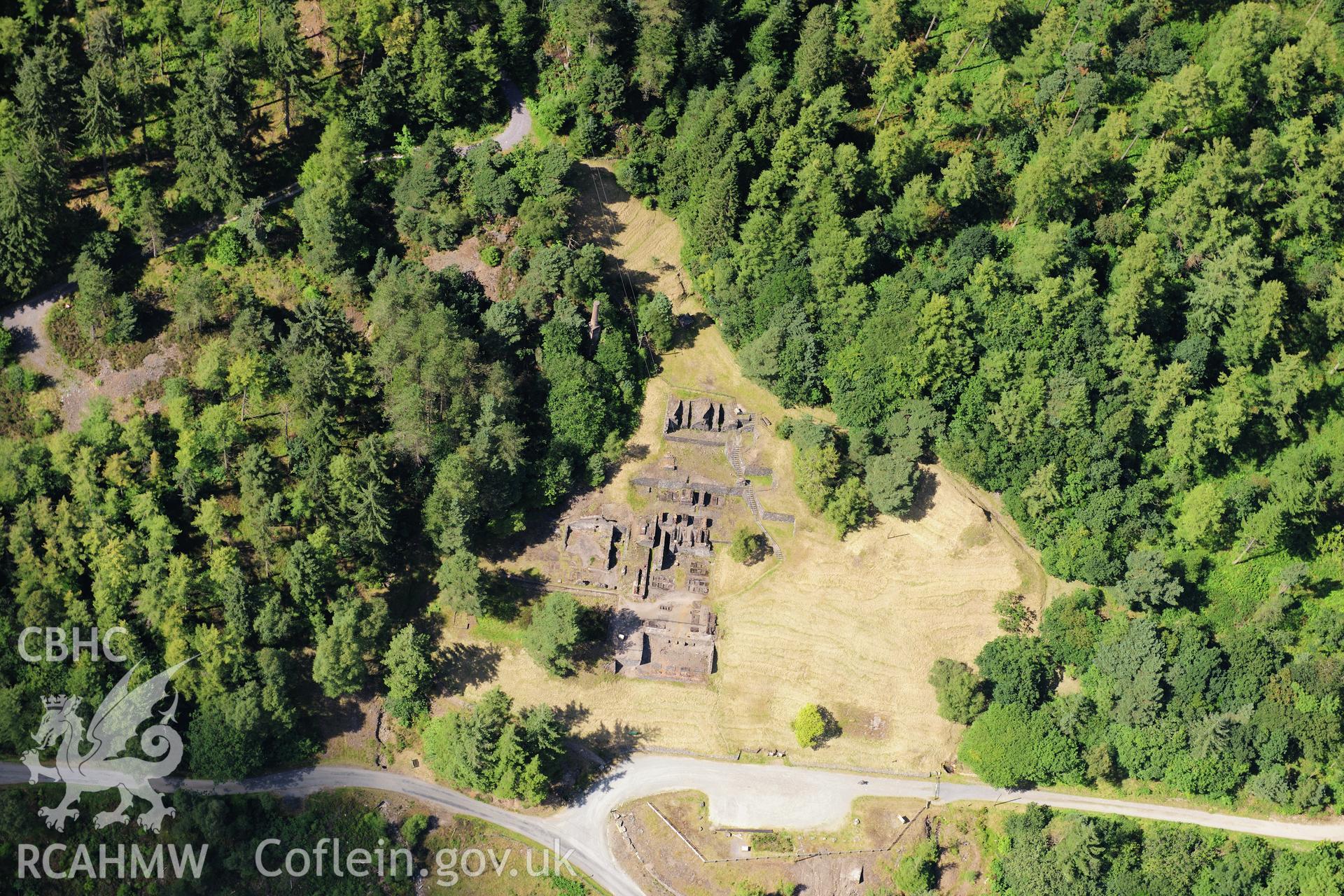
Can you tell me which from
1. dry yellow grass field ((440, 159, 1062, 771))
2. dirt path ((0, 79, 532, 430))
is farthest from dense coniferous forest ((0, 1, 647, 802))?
dry yellow grass field ((440, 159, 1062, 771))

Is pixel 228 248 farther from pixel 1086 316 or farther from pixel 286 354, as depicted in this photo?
pixel 1086 316

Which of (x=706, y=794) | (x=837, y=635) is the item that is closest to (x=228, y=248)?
(x=706, y=794)

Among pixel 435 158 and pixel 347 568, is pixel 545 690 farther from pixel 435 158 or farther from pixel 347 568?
pixel 435 158

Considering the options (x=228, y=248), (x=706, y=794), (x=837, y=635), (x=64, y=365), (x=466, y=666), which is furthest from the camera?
(x=228, y=248)

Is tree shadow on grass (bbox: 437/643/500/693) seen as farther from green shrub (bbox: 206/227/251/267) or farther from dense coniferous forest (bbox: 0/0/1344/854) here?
green shrub (bbox: 206/227/251/267)

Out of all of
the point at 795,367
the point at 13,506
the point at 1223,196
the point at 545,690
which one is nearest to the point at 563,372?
the point at 795,367

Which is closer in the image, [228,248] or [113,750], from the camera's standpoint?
[113,750]
